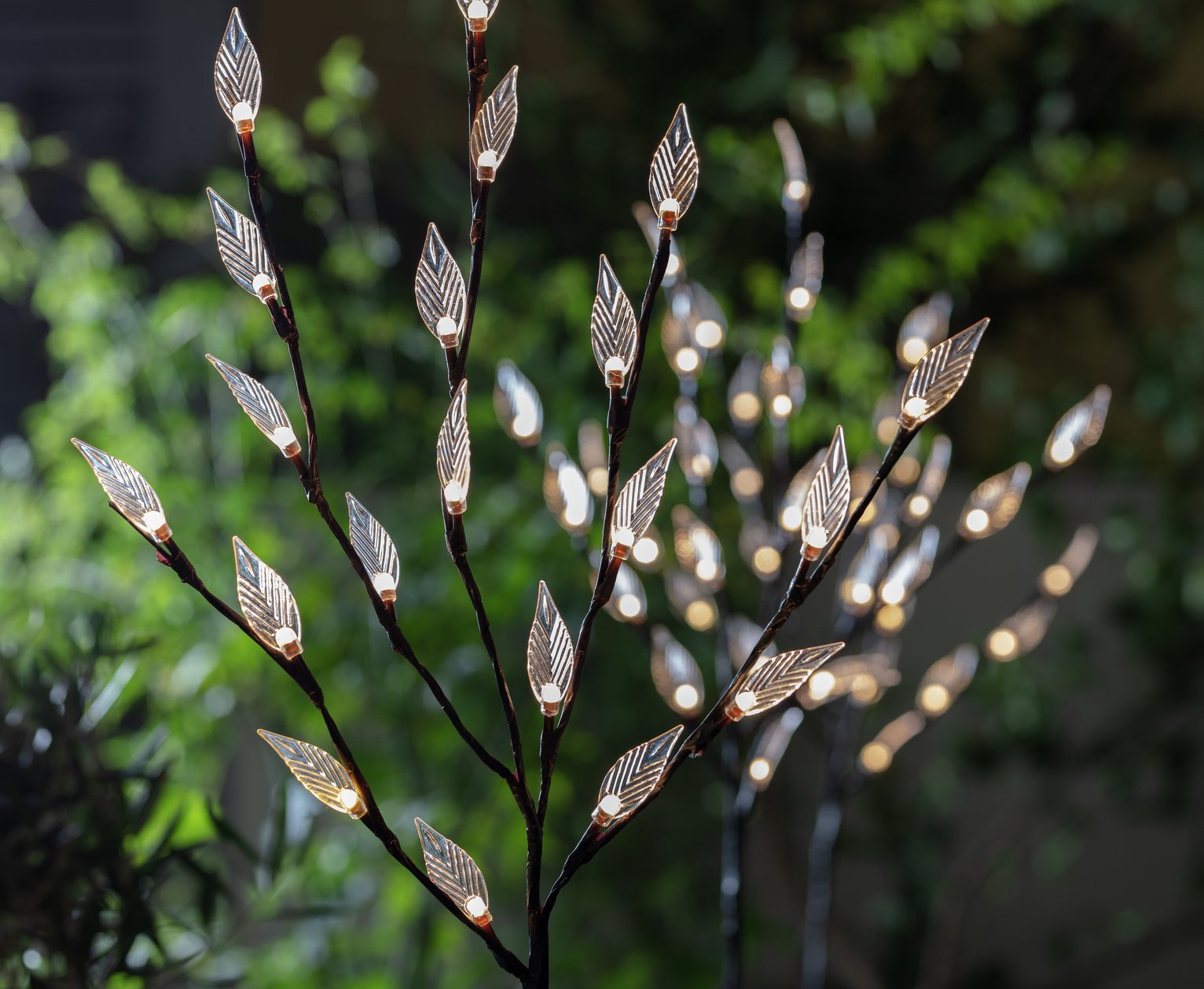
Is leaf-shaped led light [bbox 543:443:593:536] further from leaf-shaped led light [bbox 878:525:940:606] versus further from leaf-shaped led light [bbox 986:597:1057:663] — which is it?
leaf-shaped led light [bbox 986:597:1057:663]

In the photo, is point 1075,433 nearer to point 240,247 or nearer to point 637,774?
point 637,774

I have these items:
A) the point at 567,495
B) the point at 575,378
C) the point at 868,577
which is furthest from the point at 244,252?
the point at 575,378

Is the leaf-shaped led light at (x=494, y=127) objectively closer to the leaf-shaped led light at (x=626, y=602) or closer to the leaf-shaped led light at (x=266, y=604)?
the leaf-shaped led light at (x=266, y=604)

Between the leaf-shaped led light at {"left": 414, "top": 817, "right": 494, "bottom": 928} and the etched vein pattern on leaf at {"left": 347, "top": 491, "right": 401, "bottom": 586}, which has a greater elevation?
the etched vein pattern on leaf at {"left": 347, "top": 491, "right": 401, "bottom": 586}

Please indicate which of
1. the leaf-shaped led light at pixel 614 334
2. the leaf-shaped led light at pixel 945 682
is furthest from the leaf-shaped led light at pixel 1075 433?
the leaf-shaped led light at pixel 614 334

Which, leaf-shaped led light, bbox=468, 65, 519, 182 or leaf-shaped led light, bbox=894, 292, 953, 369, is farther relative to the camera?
leaf-shaped led light, bbox=894, 292, 953, 369

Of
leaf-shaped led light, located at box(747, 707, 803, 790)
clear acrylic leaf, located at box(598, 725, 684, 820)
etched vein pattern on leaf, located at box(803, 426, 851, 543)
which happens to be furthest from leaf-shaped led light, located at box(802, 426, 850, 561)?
leaf-shaped led light, located at box(747, 707, 803, 790)
